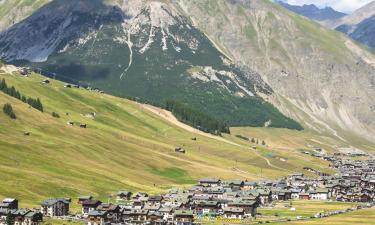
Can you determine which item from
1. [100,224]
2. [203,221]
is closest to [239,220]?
[203,221]

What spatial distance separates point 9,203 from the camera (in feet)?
582

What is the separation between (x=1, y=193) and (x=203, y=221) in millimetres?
55404

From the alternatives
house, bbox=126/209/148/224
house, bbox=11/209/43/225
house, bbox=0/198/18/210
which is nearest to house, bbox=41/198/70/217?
house, bbox=0/198/18/210

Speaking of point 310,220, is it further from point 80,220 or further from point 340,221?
point 80,220

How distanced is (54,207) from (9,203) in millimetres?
12596

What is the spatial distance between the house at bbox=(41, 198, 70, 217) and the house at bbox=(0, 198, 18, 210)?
25.6 ft

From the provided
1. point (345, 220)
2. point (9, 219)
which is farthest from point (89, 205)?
point (345, 220)

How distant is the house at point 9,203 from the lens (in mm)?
174762

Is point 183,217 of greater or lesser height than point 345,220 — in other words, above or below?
above

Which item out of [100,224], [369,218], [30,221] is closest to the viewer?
[30,221]

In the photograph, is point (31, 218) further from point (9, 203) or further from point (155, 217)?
point (155, 217)

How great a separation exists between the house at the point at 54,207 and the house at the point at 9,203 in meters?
7.79

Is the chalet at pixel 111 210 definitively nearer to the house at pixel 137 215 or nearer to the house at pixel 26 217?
the house at pixel 137 215

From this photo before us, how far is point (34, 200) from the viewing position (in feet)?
652
